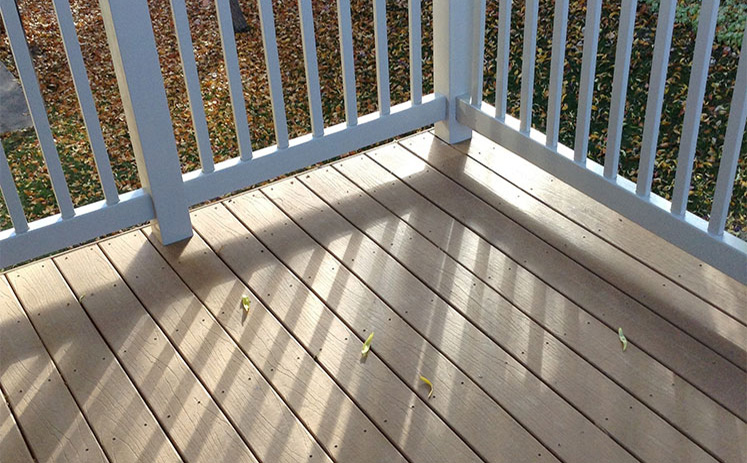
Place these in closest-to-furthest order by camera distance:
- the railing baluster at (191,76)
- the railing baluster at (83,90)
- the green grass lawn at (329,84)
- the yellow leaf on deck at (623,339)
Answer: the yellow leaf on deck at (623,339) < the railing baluster at (83,90) < the railing baluster at (191,76) < the green grass lawn at (329,84)

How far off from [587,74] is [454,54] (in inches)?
25.8

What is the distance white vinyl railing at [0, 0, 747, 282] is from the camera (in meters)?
2.31

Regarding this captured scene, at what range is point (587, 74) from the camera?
2.54m

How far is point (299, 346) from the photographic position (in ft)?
7.76

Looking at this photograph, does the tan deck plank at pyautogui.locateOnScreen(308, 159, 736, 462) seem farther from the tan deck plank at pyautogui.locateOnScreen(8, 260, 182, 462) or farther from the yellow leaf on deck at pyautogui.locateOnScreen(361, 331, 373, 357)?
the tan deck plank at pyautogui.locateOnScreen(8, 260, 182, 462)

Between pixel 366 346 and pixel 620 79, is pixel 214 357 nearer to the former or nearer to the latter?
pixel 366 346

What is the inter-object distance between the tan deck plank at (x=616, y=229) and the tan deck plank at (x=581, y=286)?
13cm

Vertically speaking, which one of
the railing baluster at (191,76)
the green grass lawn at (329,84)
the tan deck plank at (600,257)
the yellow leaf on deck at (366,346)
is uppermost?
the railing baluster at (191,76)

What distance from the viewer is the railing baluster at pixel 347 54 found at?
281cm

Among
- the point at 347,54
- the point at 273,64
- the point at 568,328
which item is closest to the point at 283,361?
the point at 568,328

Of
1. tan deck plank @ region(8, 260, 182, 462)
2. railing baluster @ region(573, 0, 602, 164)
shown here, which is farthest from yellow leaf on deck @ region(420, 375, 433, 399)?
railing baluster @ region(573, 0, 602, 164)

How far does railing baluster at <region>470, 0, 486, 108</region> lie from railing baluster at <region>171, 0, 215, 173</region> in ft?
3.33

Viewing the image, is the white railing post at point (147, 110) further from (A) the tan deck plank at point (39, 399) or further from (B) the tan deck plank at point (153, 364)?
(A) the tan deck plank at point (39, 399)

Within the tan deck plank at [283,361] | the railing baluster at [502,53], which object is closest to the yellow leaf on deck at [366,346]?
the tan deck plank at [283,361]
